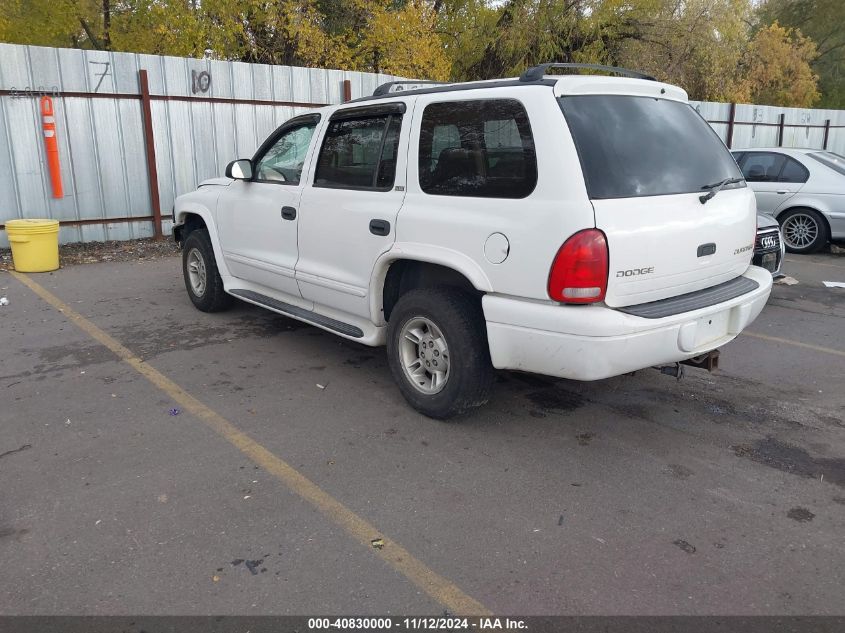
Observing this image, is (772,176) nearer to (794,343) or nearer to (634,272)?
(794,343)

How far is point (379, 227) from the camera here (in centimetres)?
427

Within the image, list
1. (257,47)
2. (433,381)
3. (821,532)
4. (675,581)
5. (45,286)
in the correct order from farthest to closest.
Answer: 1. (257,47)
2. (45,286)
3. (433,381)
4. (821,532)
5. (675,581)

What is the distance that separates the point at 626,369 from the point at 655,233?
0.71 m

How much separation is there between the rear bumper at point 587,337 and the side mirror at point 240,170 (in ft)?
8.91

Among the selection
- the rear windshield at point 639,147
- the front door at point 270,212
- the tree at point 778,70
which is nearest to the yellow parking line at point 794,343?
the rear windshield at point 639,147

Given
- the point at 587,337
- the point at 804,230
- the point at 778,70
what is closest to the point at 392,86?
the point at 587,337

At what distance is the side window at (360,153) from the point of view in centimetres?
435

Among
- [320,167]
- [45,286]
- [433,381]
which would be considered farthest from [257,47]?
[433,381]

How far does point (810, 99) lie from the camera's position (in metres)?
31.2

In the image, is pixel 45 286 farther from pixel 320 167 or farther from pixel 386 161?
pixel 386 161

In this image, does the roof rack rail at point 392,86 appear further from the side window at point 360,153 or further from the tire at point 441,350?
the tire at point 441,350

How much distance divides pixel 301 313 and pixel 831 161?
29.9ft

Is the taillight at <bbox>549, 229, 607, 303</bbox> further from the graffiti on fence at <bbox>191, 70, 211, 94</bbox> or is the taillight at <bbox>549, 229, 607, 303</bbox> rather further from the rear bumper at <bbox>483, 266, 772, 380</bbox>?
the graffiti on fence at <bbox>191, 70, 211, 94</bbox>

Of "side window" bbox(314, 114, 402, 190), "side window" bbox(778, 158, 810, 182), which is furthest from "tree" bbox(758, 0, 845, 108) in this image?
"side window" bbox(314, 114, 402, 190)
